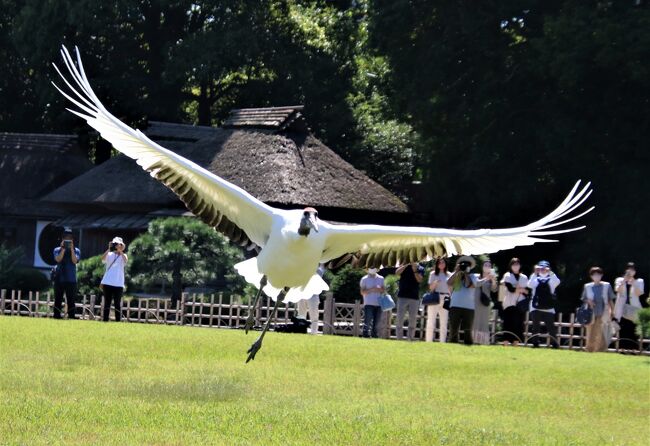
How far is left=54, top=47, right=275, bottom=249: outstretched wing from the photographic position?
41.9 feet

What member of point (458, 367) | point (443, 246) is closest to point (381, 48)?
point (458, 367)

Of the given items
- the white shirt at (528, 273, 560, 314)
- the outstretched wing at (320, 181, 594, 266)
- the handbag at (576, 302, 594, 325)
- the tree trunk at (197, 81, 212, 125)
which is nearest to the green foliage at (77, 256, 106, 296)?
Answer: the white shirt at (528, 273, 560, 314)

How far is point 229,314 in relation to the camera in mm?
27719

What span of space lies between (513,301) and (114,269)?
23.9 ft

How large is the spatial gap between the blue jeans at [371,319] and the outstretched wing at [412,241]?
10005 millimetres

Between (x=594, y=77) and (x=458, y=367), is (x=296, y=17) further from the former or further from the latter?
(x=458, y=367)

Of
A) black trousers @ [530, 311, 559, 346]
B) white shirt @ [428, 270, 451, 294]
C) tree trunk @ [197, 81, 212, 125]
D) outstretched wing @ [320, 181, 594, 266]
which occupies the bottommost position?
black trousers @ [530, 311, 559, 346]

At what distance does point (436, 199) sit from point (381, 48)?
4.81m

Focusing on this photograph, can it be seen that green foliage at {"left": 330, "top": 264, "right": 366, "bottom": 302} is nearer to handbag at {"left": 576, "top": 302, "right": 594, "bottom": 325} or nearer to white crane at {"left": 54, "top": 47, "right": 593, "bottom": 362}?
handbag at {"left": 576, "top": 302, "right": 594, "bottom": 325}

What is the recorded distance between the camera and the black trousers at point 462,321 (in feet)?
75.1

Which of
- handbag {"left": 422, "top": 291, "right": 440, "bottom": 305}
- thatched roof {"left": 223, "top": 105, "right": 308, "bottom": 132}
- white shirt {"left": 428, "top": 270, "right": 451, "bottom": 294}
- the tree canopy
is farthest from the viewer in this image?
thatched roof {"left": 223, "top": 105, "right": 308, "bottom": 132}

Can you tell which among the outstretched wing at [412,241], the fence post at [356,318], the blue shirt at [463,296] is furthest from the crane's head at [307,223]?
the fence post at [356,318]

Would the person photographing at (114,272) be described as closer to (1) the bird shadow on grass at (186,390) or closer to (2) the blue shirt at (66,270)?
(2) the blue shirt at (66,270)

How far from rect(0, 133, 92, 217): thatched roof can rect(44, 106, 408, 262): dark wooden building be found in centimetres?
445
